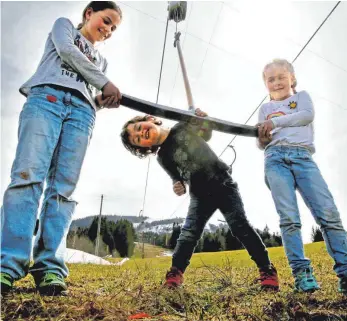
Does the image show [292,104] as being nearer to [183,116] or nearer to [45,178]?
[183,116]

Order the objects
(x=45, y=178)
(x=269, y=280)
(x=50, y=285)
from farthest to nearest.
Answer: (x=269, y=280) < (x=45, y=178) < (x=50, y=285)

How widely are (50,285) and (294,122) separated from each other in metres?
1.98

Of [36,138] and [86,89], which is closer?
[36,138]

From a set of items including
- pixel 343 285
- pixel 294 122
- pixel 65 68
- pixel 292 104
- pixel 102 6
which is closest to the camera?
pixel 343 285

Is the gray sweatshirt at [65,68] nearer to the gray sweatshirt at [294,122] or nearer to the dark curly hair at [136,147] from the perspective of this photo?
the dark curly hair at [136,147]

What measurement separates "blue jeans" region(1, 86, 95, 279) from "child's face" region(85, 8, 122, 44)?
2.12ft

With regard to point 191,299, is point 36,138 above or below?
above

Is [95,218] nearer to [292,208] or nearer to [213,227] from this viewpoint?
[292,208]

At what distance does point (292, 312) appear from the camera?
1.32m

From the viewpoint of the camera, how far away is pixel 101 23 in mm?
2238

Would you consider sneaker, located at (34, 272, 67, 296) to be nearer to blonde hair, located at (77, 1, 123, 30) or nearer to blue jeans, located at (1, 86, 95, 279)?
blue jeans, located at (1, 86, 95, 279)

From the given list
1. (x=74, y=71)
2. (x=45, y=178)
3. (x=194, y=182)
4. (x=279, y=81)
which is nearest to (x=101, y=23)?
(x=74, y=71)

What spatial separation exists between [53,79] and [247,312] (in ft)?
5.48

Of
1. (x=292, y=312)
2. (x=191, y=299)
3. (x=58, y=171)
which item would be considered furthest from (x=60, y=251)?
(x=292, y=312)
